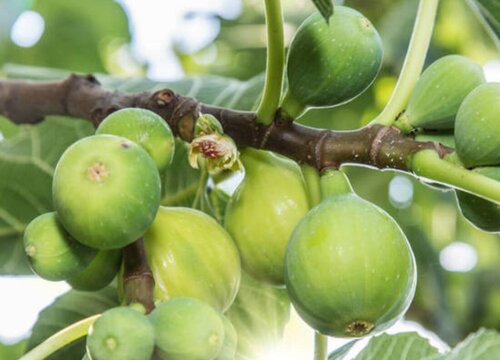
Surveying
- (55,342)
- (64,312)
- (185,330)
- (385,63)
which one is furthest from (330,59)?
(385,63)

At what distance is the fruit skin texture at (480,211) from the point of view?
1.15m

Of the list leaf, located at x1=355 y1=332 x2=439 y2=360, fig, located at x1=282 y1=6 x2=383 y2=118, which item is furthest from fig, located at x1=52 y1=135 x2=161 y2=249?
leaf, located at x1=355 y1=332 x2=439 y2=360

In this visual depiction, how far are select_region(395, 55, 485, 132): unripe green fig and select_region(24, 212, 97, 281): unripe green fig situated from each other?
0.46 m

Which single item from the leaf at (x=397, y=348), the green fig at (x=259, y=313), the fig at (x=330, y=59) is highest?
the fig at (x=330, y=59)

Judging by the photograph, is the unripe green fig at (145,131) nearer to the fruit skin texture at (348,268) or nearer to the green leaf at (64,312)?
the fruit skin texture at (348,268)

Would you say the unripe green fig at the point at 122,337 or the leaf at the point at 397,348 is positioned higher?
the unripe green fig at the point at 122,337

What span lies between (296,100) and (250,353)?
0.53 m

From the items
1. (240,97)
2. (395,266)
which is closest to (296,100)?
(395,266)

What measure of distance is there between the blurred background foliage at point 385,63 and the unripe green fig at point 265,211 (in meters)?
1.27

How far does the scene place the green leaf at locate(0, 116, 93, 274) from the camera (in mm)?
1858

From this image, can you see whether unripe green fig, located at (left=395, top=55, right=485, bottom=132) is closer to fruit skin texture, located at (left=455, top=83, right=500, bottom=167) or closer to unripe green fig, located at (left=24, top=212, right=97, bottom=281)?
fruit skin texture, located at (left=455, top=83, right=500, bottom=167)

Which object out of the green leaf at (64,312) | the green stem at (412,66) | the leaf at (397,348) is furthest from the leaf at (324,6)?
the green leaf at (64,312)

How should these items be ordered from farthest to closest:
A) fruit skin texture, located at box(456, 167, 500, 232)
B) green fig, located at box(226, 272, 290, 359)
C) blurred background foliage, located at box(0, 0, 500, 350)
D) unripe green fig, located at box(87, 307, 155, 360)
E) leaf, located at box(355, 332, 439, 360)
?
blurred background foliage, located at box(0, 0, 500, 350)
green fig, located at box(226, 272, 290, 359)
leaf, located at box(355, 332, 439, 360)
fruit skin texture, located at box(456, 167, 500, 232)
unripe green fig, located at box(87, 307, 155, 360)

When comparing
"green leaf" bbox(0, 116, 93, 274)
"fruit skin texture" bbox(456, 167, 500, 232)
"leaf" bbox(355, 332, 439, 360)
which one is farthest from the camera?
"green leaf" bbox(0, 116, 93, 274)
